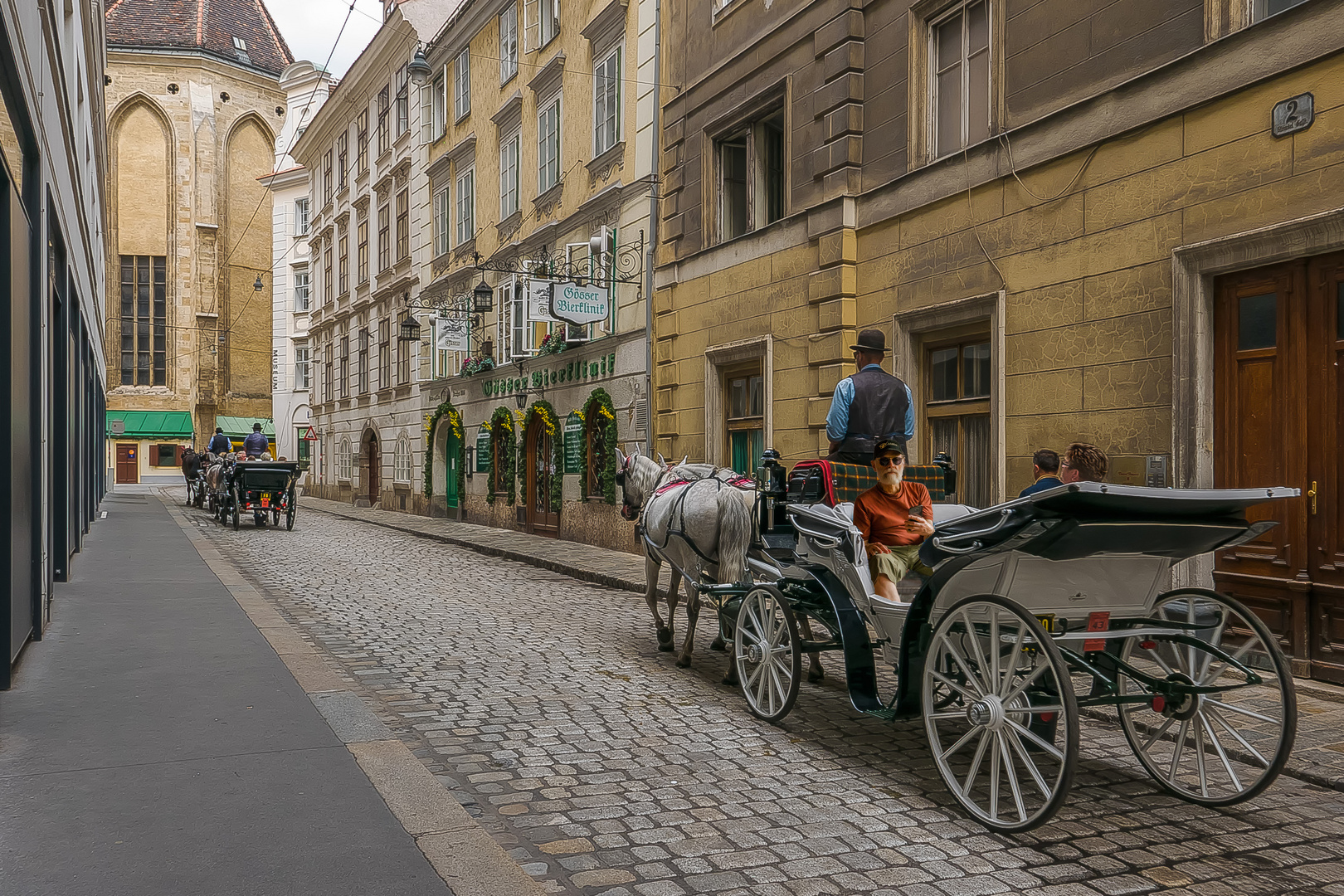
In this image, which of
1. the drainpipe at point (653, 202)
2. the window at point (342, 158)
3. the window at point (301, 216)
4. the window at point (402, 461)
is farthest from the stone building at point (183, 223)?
the drainpipe at point (653, 202)

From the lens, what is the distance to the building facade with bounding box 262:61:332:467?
45625mm

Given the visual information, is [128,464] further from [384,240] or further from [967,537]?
[967,537]

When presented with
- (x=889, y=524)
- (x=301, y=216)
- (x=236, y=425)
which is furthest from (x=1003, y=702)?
(x=236, y=425)

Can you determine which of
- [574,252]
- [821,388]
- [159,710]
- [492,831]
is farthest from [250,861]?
[574,252]

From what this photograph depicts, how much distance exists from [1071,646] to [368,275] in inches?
1262

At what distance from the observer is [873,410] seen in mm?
6844

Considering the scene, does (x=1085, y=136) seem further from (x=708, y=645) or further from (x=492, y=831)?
(x=492, y=831)

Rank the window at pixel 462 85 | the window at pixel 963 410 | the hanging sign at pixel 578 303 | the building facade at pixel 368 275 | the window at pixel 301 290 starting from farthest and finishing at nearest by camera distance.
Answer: the window at pixel 301 290
the building facade at pixel 368 275
the window at pixel 462 85
the hanging sign at pixel 578 303
the window at pixel 963 410

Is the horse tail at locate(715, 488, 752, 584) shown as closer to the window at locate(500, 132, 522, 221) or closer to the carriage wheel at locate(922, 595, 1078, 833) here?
the carriage wheel at locate(922, 595, 1078, 833)

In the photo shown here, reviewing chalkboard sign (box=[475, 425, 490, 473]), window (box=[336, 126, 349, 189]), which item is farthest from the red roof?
chalkboard sign (box=[475, 425, 490, 473])

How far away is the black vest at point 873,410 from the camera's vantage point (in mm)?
6844

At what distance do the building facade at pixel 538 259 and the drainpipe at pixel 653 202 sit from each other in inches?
2.9

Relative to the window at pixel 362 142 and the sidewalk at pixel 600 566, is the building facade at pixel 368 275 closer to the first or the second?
the window at pixel 362 142

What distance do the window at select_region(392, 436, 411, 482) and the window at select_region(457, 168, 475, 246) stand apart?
6467mm
